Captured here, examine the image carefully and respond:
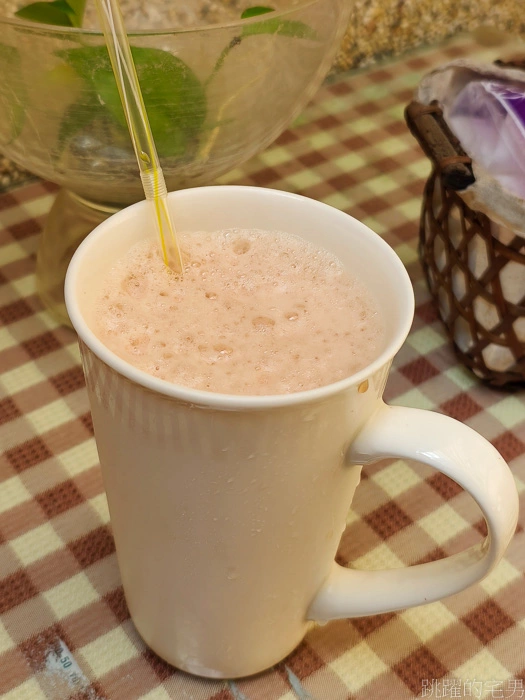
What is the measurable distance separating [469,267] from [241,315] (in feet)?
0.82

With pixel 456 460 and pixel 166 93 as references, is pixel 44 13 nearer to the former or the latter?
pixel 166 93

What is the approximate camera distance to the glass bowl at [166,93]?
1.51 feet

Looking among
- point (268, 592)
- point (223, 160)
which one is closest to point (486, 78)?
point (223, 160)

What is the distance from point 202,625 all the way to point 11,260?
0.39 m

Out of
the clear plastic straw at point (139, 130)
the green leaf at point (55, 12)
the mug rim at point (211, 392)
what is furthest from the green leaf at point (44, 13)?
the mug rim at point (211, 392)

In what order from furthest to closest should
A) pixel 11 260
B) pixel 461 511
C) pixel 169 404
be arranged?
1. pixel 11 260
2. pixel 461 511
3. pixel 169 404

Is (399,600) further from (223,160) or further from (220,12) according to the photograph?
(220,12)

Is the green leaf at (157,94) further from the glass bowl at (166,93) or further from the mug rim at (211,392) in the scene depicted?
the mug rim at (211,392)

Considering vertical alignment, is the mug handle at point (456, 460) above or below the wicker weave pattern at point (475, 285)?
above

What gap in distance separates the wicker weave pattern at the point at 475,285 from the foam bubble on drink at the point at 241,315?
19cm

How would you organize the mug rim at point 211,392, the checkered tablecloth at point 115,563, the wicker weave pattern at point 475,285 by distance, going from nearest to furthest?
the mug rim at point 211,392 → the checkered tablecloth at point 115,563 → the wicker weave pattern at point 475,285

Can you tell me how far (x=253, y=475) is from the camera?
1.02ft

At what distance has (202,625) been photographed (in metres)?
0.38

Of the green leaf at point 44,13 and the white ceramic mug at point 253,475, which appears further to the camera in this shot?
the green leaf at point 44,13
